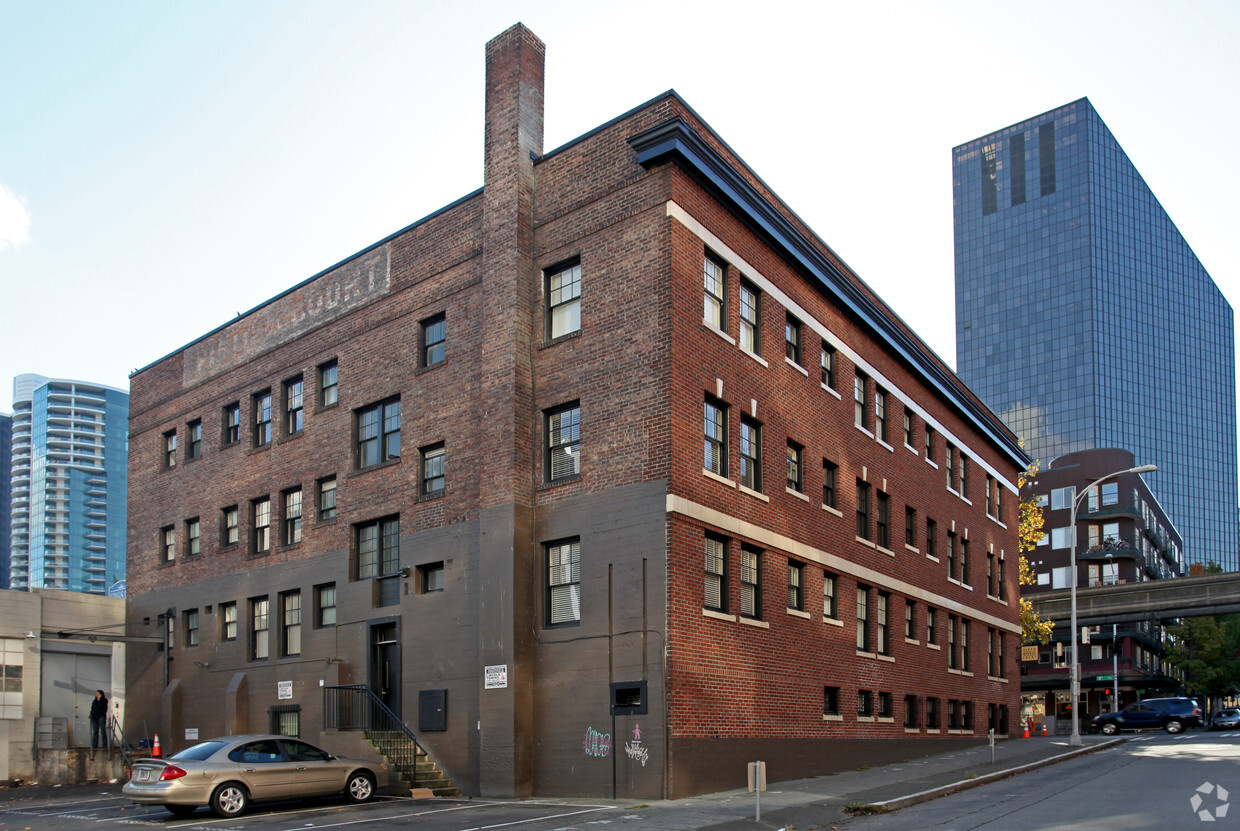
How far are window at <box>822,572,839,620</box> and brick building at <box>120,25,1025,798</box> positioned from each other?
0.09 metres

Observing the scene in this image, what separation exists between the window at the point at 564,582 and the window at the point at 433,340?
674cm

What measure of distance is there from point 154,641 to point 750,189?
24.4 metres

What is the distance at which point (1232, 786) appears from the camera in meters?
21.4

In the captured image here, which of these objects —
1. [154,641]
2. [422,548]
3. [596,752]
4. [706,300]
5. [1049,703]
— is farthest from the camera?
[1049,703]

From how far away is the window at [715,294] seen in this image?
2427 centimetres

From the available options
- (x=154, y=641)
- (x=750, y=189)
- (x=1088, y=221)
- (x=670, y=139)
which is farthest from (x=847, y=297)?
(x=1088, y=221)

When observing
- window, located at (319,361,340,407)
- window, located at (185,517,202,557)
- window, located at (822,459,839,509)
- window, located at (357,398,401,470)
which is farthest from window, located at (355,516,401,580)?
window, located at (822,459,839,509)

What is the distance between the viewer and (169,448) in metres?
38.3

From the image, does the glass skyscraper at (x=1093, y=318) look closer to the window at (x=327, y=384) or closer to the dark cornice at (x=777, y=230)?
the dark cornice at (x=777, y=230)

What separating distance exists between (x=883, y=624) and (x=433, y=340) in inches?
588

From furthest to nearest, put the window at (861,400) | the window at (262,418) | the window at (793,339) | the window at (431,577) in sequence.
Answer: the window at (262,418), the window at (861,400), the window at (793,339), the window at (431,577)

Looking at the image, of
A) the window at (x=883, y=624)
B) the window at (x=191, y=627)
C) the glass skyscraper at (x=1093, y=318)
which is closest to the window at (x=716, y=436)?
the window at (x=883, y=624)

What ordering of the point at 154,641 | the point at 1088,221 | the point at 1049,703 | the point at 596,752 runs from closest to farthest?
1. the point at 596,752
2. the point at 154,641
3. the point at 1049,703
4. the point at 1088,221

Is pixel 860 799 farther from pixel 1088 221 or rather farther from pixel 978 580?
pixel 1088 221
